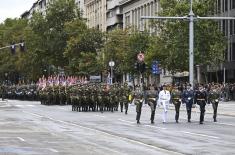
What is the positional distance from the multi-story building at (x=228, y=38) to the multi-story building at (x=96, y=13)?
46440 millimetres

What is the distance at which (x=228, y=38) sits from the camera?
7788 centimetres

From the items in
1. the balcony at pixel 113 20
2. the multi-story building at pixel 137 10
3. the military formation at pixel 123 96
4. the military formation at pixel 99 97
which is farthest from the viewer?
the balcony at pixel 113 20

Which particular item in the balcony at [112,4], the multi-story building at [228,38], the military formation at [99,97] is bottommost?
the military formation at [99,97]

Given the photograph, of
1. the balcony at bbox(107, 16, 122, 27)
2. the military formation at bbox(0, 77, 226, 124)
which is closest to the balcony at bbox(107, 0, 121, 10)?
the balcony at bbox(107, 16, 122, 27)

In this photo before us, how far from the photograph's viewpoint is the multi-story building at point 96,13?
418ft

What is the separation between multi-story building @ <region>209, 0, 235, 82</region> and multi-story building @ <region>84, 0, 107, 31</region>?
152 ft

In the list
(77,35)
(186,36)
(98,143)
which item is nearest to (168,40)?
(186,36)

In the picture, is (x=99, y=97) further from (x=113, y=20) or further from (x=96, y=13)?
(x=96, y=13)

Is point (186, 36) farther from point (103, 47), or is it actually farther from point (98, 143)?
point (98, 143)

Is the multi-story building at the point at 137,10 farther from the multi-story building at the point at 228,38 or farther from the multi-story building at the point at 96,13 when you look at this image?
→ the multi-story building at the point at 228,38

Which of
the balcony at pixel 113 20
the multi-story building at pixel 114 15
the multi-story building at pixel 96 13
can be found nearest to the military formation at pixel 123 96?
the multi-story building at pixel 114 15

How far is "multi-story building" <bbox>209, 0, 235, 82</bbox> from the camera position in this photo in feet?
252

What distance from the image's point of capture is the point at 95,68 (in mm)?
90562

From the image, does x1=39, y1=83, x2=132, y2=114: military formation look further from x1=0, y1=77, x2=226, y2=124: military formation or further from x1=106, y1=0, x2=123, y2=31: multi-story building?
x1=106, y1=0, x2=123, y2=31: multi-story building
